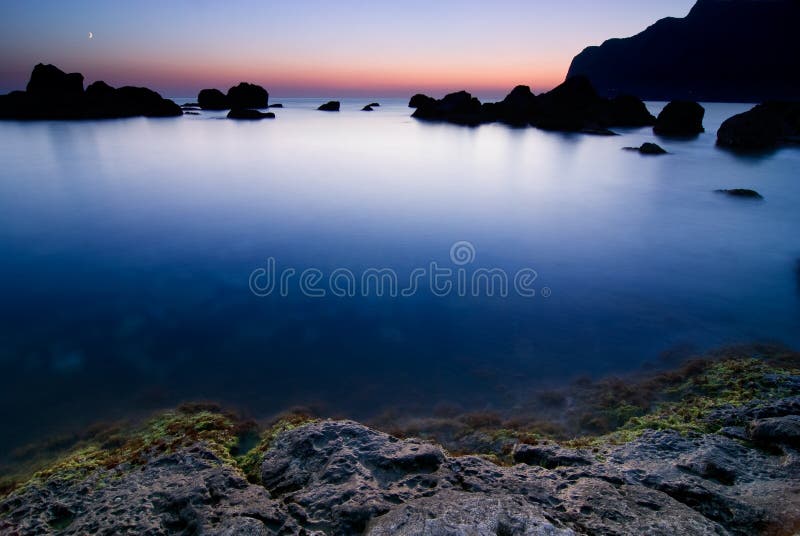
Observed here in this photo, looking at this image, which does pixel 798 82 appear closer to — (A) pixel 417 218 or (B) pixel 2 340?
(A) pixel 417 218

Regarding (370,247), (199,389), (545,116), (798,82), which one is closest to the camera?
(199,389)

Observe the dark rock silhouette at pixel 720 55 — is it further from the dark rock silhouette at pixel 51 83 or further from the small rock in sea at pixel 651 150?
the dark rock silhouette at pixel 51 83

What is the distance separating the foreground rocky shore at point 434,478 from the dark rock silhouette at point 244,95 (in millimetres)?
113175

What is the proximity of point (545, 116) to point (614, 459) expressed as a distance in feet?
241

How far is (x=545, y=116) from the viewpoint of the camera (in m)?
69.3

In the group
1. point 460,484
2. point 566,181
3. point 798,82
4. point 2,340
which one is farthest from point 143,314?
point 798,82

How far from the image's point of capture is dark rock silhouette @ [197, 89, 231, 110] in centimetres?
10512

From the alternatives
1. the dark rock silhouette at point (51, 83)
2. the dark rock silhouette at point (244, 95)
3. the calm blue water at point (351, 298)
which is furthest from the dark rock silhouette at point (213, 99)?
the calm blue water at point (351, 298)

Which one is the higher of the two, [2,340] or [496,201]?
[496,201]

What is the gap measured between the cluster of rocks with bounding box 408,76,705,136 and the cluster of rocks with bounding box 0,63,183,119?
2139 inches

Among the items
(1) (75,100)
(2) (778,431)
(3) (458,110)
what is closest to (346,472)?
(2) (778,431)

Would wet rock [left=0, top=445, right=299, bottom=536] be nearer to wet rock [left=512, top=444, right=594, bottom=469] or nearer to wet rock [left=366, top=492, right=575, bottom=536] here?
wet rock [left=366, top=492, right=575, bottom=536]

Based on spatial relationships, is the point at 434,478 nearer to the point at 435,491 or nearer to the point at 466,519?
the point at 435,491

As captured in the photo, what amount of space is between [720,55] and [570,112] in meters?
125
